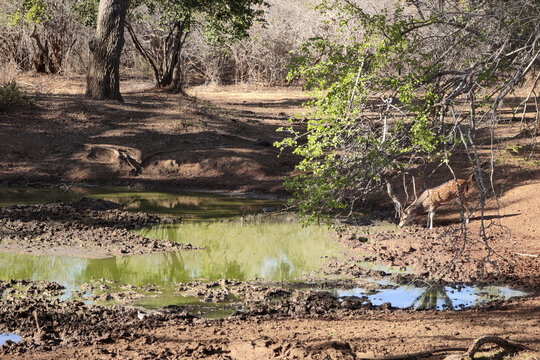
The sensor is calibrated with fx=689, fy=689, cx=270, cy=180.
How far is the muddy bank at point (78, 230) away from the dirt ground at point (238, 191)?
9.45 feet

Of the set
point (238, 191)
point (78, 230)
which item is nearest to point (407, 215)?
point (238, 191)

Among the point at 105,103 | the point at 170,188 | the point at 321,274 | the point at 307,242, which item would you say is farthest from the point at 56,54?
the point at 321,274

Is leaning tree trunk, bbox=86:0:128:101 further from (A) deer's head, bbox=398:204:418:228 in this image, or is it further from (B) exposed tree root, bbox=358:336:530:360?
(B) exposed tree root, bbox=358:336:530:360

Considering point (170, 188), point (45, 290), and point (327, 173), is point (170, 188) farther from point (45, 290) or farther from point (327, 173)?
point (327, 173)

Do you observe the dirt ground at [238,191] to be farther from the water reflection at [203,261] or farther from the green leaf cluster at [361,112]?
the green leaf cluster at [361,112]

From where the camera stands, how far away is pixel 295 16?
129 feet

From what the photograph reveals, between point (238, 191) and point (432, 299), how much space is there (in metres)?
8.91

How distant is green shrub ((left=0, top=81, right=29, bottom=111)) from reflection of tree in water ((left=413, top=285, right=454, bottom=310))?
15245 millimetres

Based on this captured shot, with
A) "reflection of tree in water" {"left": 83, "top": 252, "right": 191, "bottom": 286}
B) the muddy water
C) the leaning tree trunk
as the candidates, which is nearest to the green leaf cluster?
"reflection of tree in water" {"left": 83, "top": 252, "right": 191, "bottom": 286}

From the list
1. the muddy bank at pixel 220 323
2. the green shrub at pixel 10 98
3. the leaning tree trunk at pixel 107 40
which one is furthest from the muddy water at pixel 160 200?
the leaning tree trunk at pixel 107 40

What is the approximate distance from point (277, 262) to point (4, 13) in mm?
23850

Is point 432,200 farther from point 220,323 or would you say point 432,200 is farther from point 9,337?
point 9,337

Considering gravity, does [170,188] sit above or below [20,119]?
below

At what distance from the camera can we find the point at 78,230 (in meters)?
11.7
